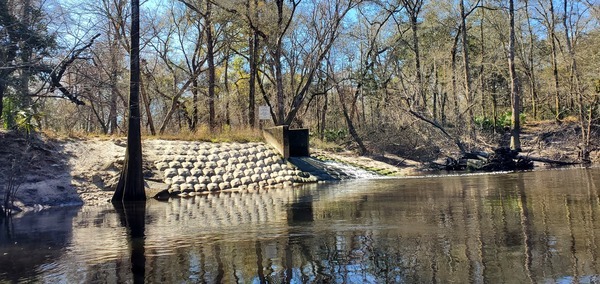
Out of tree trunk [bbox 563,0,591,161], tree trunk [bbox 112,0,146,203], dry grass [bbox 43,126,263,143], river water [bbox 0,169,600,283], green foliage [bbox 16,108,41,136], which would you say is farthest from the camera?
tree trunk [bbox 563,0,591,161]

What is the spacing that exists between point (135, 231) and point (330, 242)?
14.4 ft

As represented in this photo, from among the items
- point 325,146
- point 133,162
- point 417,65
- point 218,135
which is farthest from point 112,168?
point 417,65

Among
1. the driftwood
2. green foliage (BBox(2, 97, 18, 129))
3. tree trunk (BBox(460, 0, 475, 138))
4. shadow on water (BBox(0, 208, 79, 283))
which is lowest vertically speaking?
shadow on water (BBox(0, 208, 79, 283))

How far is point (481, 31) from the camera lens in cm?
3794

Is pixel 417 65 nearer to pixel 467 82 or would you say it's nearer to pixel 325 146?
pixel 467 82

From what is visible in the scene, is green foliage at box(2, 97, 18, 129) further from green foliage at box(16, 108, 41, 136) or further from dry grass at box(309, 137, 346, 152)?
dry grass at box(309, 137, 346, 152)

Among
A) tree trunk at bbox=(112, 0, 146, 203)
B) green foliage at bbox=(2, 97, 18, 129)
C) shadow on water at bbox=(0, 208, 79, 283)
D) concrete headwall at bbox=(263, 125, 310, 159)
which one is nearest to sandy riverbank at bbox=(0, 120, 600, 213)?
concrete headwall at bbox=(263, 125, 310, 159)

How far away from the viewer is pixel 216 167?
70.4ft

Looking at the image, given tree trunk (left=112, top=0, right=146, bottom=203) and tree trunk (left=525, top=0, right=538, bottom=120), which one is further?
tree trunk (left=525, top=0, right=538, bottom=120)

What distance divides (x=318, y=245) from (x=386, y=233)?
1407 millimetres

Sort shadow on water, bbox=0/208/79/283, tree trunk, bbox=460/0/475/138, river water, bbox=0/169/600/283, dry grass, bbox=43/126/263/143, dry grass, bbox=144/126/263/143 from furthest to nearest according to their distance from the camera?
tree trunk, bbox=460/0/475/138, dry grass, bbox=144/126/263/143, dry grass, bbox=43/126/263/143, shadow on water, bbox=0/208/79/283, river water, bbox=0/169/600/283

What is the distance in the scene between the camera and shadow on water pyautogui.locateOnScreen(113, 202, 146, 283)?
260 inches

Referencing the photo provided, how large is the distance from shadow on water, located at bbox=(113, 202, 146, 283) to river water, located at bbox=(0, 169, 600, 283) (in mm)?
26

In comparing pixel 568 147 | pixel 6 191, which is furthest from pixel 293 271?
pixel 568 147
